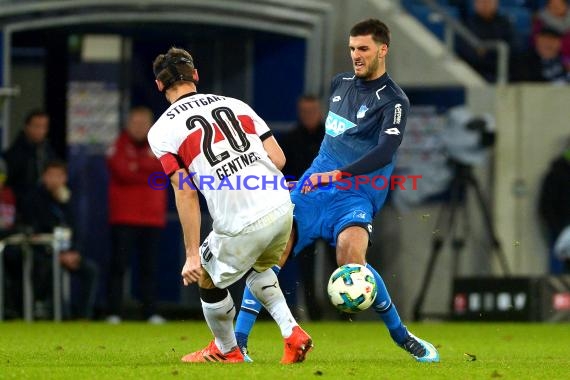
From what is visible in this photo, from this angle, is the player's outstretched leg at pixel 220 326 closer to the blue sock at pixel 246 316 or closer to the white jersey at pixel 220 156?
the blue sock at pixel 246 316

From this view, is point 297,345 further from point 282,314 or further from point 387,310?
point 387,310

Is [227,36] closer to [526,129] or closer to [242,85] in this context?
[242,85]

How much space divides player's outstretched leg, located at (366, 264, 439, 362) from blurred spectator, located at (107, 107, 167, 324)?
708 centimetres

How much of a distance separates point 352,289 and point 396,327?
0.61 m

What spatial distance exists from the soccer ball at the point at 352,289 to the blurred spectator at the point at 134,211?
7.44 m

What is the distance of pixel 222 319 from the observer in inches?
366

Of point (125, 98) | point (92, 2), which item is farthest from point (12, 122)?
point (92, 2)

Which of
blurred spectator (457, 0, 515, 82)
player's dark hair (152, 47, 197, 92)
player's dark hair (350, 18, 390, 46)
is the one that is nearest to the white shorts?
player's dark hair (152, 47, 197, 92)

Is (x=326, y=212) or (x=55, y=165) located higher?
(x=326, y=212)

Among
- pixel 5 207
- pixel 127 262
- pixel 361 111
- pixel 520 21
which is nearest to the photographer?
pixel 361 111

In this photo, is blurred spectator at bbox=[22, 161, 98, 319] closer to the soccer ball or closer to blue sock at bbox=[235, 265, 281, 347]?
blue sock at bbox=[235, 265, 281, 347]

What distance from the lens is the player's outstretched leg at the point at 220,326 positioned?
927 centimetres

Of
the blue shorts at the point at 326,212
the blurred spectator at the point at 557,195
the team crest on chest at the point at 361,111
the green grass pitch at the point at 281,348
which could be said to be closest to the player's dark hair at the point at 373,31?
the team crest on chest at the point at 361,111

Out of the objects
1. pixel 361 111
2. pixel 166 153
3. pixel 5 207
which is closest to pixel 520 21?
pixel 5 207
